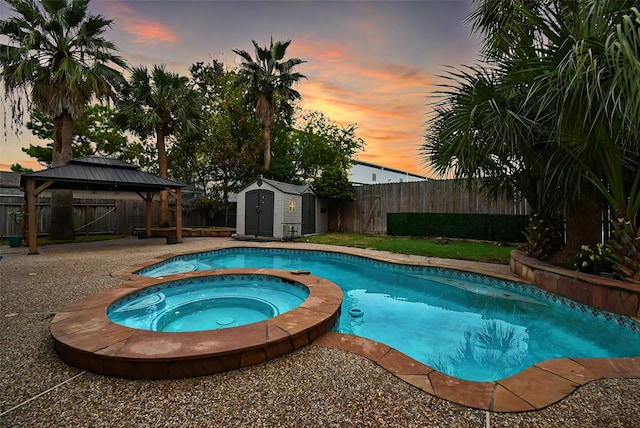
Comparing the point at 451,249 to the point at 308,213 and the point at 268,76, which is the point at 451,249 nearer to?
the point at 308,213

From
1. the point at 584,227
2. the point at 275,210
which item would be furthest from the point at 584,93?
the point at 275,210

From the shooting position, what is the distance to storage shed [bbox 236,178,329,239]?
1132cm

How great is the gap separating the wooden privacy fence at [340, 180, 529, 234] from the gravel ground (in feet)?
25.1

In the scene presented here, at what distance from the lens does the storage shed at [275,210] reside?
11.3m

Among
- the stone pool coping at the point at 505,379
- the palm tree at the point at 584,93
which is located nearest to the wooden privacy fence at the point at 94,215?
the stone pool coping at the point at 505,379

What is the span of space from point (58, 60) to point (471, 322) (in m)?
A: 13.3

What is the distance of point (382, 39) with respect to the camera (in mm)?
8047

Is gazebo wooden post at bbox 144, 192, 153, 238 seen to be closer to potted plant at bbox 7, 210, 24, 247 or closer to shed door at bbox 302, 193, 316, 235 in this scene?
potted plant at bbox 7, 210, 24, 247

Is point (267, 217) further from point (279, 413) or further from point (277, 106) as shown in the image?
point (279, 413)

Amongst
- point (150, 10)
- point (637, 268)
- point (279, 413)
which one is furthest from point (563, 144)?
point (150, 10)

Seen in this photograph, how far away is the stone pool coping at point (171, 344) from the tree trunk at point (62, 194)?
9671 millimetres

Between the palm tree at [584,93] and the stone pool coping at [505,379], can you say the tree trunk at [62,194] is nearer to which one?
the stone pool coping at [505,379]

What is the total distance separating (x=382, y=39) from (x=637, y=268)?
7.44m

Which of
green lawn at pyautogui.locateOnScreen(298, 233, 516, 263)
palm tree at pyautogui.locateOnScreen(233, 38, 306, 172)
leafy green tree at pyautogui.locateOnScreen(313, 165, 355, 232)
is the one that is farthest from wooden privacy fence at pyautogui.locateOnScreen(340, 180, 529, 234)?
palm tree at pyautogui.locateOnScreen(233, 38, 306, 172)
